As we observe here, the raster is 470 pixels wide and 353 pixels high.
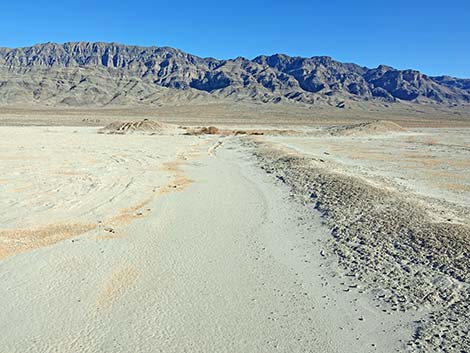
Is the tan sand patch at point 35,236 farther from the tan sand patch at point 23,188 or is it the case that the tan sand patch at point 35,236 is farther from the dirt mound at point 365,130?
the dirt mound at point 365,130

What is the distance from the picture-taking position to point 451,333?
5.89m

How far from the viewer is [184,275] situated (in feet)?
26.3

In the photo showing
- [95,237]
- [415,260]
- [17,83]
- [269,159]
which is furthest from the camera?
[17,83]

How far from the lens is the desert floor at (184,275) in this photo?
5.92 m

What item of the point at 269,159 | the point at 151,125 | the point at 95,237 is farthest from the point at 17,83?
the point at 95,237

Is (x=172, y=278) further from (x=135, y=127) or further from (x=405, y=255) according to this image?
(x=135, y=127)

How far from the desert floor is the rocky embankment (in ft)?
0.39

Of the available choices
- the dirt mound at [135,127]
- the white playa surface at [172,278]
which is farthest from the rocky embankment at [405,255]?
the dirt mound at [135,127]

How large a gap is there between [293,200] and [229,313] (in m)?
7.83

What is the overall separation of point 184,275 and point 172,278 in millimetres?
246

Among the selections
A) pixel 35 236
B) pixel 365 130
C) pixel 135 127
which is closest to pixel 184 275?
pixel 35 236

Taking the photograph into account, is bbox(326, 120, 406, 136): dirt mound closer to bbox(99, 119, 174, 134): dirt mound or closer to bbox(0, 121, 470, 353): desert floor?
bbox(99, 119, 174, 134): dirt mound

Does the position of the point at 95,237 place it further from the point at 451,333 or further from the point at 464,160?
the point at 464,160

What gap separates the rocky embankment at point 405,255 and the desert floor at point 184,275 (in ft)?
0.39
